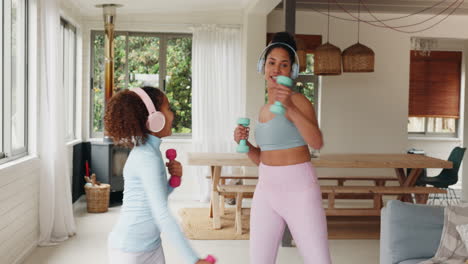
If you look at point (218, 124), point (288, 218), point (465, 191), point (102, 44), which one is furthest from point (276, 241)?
point (465, 191)

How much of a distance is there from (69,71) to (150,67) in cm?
121

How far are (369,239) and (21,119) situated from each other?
3.48m

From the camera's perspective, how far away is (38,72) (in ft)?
16.2

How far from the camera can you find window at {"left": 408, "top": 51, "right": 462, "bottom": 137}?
955 centimetres

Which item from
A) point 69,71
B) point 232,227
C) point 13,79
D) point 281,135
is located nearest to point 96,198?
point 69,71

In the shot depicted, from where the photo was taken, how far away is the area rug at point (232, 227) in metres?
5.52

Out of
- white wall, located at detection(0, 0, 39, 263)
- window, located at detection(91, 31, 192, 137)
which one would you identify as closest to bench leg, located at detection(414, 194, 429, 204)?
window, located at detection(91, 31, 192, 137)

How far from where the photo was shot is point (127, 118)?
1.75m

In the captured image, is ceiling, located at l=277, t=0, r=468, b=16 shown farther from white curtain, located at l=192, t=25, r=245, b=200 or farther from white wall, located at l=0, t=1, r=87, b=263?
white wall, located at l=0, t=1, r=87, b=263

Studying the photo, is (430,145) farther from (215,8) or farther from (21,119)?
(21,119)

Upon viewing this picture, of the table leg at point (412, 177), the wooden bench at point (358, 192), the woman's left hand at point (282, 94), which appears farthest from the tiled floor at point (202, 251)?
the woman's left hand at point (282, 94)

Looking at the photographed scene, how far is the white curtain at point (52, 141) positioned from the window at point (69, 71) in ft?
5.13

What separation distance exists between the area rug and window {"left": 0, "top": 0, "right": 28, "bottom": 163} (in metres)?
1.87

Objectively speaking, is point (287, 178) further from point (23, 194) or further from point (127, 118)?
point (23, 194)
